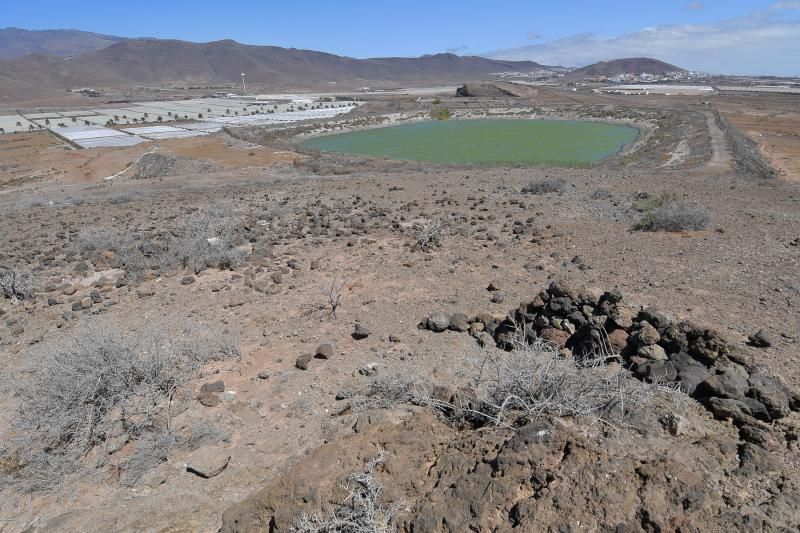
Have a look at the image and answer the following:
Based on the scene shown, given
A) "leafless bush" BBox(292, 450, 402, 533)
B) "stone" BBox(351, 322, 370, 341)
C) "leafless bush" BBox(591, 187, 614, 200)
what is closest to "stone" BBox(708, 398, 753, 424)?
"leafless bush" BBox(292, 450, 402, 533)

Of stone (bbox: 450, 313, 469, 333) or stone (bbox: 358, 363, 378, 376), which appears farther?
stone (bbox: 450, 313, 469, 333)

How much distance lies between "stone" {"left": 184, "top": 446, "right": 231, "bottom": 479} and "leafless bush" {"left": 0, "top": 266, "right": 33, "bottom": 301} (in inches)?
238

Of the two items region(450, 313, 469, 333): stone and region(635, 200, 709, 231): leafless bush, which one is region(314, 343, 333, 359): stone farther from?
region(635, 200, 709, 231): leafless bush

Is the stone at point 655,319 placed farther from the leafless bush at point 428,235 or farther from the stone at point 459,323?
the leafless bush at point 428,235

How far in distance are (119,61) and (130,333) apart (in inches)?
7636

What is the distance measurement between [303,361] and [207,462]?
5.64ft

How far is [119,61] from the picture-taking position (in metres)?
163

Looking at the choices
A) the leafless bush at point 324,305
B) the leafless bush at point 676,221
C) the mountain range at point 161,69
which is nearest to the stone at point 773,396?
the leafless bush at point 324,305

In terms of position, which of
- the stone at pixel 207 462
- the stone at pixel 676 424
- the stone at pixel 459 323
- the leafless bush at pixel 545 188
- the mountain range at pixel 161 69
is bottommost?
the stone at pixel 207 462

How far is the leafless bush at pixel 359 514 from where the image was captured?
2961 millimetres

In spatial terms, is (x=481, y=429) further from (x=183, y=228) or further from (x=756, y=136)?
(x=756, y=136)

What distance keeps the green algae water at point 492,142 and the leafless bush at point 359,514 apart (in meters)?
22.3

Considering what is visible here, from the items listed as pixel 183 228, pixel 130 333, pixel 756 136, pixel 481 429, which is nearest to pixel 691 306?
pixel 481 429

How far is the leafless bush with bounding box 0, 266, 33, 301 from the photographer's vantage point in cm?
827
